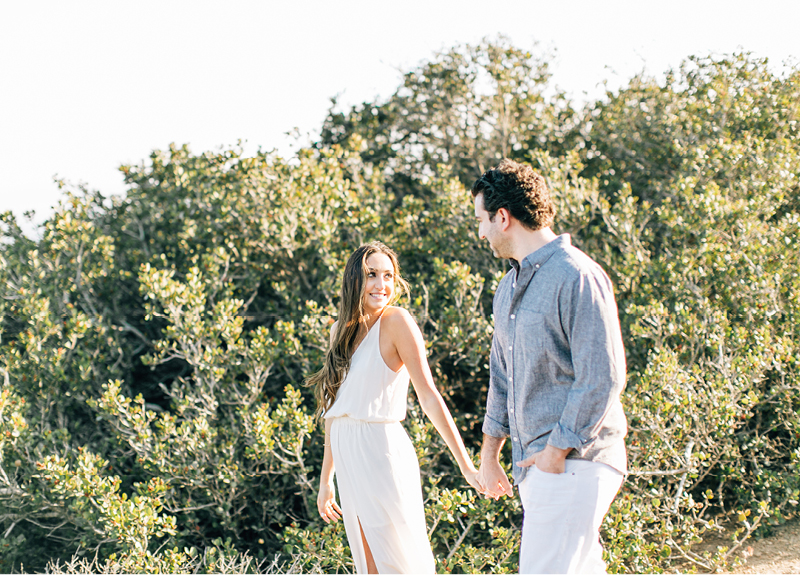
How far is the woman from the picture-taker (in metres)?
3.02

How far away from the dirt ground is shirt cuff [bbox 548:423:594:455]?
3458 millimetres

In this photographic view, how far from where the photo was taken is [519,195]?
242cm

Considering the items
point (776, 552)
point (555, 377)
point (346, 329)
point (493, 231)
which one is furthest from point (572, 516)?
point (776, 552)

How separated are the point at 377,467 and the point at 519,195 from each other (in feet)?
4.72

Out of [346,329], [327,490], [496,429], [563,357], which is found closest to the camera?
[563,357]

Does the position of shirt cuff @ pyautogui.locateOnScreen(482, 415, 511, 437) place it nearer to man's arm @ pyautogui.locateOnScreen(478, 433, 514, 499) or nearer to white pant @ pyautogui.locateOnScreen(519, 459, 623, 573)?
man's arm @ pyautogui.locateOnScreen(478, 433, 514, 499)

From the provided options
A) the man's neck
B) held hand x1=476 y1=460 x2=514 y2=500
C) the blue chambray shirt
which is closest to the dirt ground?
held hand x1=476 y1=460 x2=514 y2=500

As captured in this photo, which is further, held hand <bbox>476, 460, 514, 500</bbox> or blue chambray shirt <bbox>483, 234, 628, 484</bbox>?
held hand <bbox>476, 460, 514, 500</bbox>

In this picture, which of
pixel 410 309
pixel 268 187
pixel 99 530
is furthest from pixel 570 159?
pixel 99 530

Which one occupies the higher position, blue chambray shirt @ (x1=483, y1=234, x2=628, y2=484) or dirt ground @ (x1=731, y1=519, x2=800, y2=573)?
blue chambray shirt @ (x1=483, y1=234, x2=628, y2=484)

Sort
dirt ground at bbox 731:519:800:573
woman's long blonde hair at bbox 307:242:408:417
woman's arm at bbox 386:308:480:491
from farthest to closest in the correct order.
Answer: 1. dirt ground at bbox 731:519:800:573
2. woman's long blonde hair at bbox 307:242:408:417
3. woman's arm at bbox 386:308:480:491

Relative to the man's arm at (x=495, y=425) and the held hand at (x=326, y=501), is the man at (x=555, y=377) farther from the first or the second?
the held hand at (x=326, y=501)

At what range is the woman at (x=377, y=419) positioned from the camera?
9.91ft

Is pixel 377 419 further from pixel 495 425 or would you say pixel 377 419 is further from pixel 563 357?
pixel 563 357
